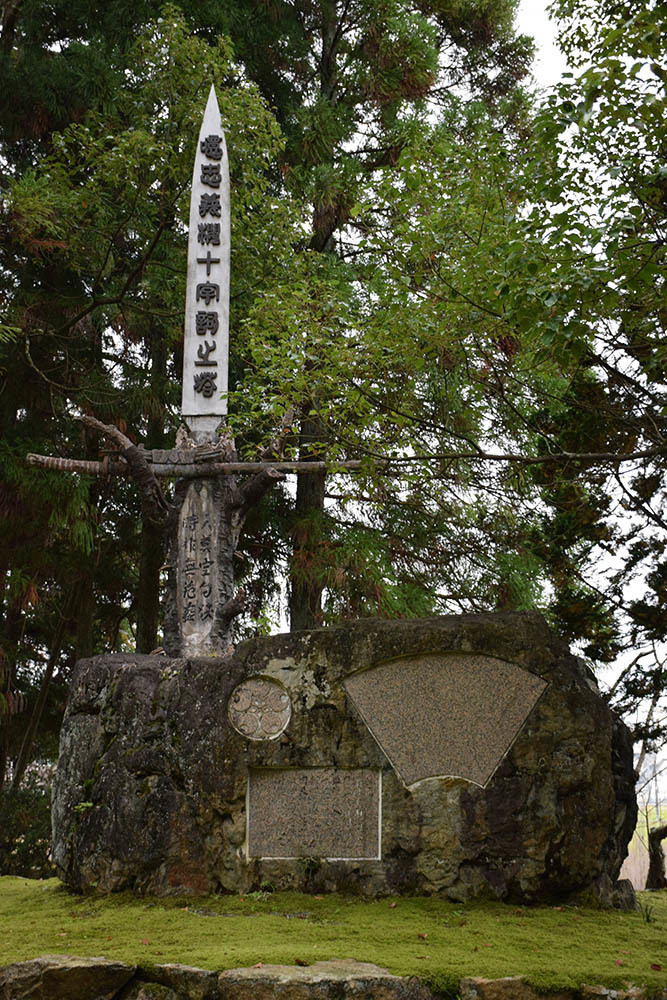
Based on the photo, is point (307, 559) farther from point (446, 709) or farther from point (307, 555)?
point (446, 709)

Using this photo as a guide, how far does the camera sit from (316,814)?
584cm

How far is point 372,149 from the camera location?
43.4 ft

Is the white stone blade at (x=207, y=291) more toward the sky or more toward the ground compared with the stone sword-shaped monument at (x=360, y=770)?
more toward the sky

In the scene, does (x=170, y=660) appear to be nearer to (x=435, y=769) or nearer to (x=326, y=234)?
(x=435, y=769)

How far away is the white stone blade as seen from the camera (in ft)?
28.2

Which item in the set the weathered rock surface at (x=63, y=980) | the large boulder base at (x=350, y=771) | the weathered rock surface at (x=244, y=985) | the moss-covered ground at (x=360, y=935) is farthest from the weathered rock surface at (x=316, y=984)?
the large boulder base at (x=350, y=771)

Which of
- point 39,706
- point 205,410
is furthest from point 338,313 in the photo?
point 39,706

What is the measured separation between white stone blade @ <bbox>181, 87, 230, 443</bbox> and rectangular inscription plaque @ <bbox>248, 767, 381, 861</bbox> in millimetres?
3632

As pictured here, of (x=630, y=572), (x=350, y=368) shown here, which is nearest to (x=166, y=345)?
(x=350, y=368)

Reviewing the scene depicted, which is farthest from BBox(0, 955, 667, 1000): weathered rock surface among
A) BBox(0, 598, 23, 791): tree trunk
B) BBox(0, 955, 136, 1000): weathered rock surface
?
BBox(0, 598, 23, 791): tree trunk

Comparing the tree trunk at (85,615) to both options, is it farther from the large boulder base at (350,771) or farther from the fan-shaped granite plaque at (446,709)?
the fan-shaped granite plaque at (446,709)

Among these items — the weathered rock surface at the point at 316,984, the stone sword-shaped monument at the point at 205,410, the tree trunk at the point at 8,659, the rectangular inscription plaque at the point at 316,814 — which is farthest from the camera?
the tree trunk at the point at 8,659

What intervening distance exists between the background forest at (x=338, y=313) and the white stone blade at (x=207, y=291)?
0.42 m

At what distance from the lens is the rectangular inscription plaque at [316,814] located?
5.80 m
